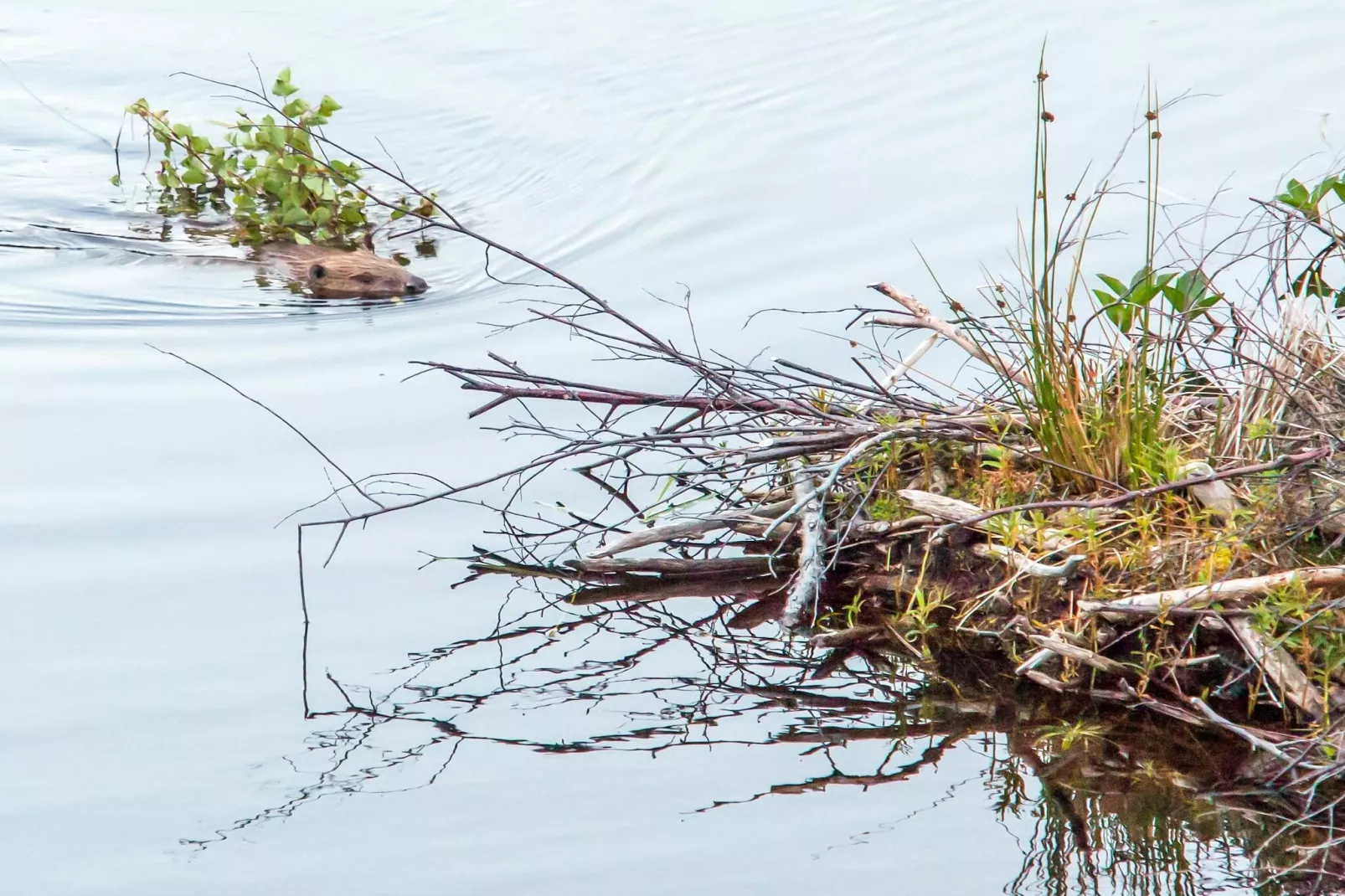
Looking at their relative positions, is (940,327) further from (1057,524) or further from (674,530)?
(674,530)

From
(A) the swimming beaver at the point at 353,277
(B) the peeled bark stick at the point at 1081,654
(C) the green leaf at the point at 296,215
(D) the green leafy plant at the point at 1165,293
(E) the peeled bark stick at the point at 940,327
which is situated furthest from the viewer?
(C) the green leaf at the point at 296,215

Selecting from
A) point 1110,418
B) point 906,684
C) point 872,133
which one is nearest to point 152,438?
point 906,684

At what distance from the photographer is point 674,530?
3922 millimetres

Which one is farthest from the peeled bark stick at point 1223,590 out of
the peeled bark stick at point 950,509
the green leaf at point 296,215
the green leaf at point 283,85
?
the green leaf at point 296,215

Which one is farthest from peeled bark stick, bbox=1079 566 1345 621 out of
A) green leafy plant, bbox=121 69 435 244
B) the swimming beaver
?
green leafy plant, bbox=121 69 435 244

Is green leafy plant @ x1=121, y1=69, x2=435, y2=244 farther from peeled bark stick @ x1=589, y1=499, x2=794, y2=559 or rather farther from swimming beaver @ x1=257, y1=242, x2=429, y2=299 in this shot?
peeled bark stick @ x1=589, y1=499, x2=794, y2=559

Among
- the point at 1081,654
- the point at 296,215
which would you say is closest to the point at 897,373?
the point at 1081,654

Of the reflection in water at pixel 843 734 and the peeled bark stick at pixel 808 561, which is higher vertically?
the peeled bark stick at pixel 808 561

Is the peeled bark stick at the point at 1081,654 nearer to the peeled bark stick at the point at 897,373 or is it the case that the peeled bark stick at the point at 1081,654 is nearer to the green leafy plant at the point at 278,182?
the peeled bark stick at the point at 897,373

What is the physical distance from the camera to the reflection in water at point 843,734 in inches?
114

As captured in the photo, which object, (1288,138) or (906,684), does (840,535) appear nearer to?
(906,684)

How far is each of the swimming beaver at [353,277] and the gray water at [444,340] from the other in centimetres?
20

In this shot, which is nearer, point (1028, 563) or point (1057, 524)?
point (1028, 563)

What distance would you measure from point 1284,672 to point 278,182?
5.39m
